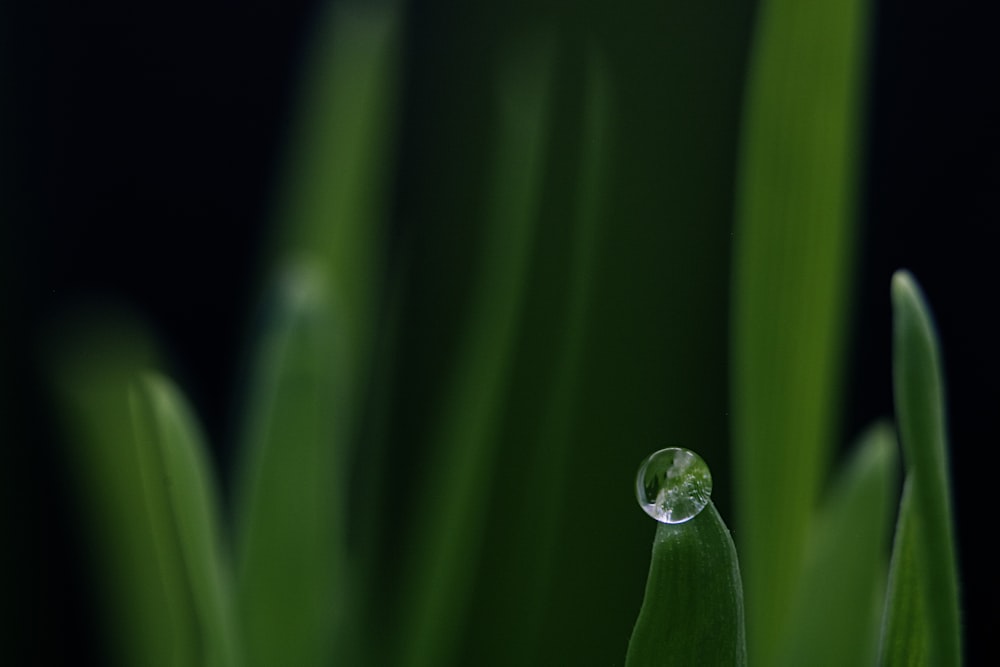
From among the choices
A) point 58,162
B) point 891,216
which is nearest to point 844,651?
point 891,216

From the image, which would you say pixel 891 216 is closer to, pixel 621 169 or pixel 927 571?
pixel 621 169

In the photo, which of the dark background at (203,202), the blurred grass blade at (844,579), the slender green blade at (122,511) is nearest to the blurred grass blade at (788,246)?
the blurred grass blade at (844,579)

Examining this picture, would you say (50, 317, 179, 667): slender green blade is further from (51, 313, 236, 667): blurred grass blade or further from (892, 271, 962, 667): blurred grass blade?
(892, 271, 962, 667): blurred grass blade

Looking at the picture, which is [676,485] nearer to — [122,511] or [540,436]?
[540,436]

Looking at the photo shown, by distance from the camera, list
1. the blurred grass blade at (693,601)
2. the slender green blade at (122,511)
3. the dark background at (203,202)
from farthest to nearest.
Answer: the dark background at (203,202) → the slender green blade at (122,511) → the blurred grass blade at (693,601)


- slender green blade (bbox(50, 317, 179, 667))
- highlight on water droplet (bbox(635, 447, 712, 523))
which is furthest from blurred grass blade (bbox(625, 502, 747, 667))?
slender green blade (bbox(50, 317, 179, 667))

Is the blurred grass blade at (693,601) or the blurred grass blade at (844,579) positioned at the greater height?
the blurred grass blade at (693,601)

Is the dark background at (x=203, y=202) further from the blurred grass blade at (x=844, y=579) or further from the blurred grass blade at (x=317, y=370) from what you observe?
the blurred grass blade at (x=844, y=579)

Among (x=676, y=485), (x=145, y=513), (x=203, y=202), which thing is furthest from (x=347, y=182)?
(x=203, y=202)
